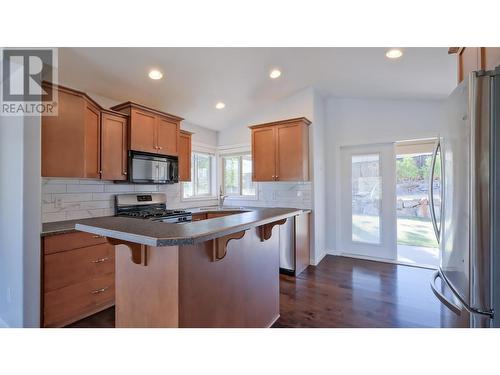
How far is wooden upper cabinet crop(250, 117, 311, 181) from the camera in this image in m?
3.47

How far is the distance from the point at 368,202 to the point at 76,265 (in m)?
4.05

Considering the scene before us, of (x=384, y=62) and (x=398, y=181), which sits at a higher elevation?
(x=384, y=62)

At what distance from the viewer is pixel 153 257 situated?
1.36 m

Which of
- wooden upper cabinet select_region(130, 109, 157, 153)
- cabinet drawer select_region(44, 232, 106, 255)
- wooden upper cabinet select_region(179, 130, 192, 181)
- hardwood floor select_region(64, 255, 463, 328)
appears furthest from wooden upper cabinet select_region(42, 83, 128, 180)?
hardwood floor select_region(64, 255, 463, 328)

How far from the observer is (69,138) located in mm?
2131

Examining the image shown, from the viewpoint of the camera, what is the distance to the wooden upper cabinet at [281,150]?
347 cm

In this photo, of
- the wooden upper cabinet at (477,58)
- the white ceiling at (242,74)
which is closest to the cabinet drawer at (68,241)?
the white ceiling at (242,74)

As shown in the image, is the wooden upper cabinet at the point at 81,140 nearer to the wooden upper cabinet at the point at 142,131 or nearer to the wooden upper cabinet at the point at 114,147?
the wooden upper cabinet at the point at 114,147

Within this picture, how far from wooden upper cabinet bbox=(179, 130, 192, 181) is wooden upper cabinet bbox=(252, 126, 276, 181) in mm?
1063

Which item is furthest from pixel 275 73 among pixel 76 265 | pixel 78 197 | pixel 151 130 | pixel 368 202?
pixel 76 265
